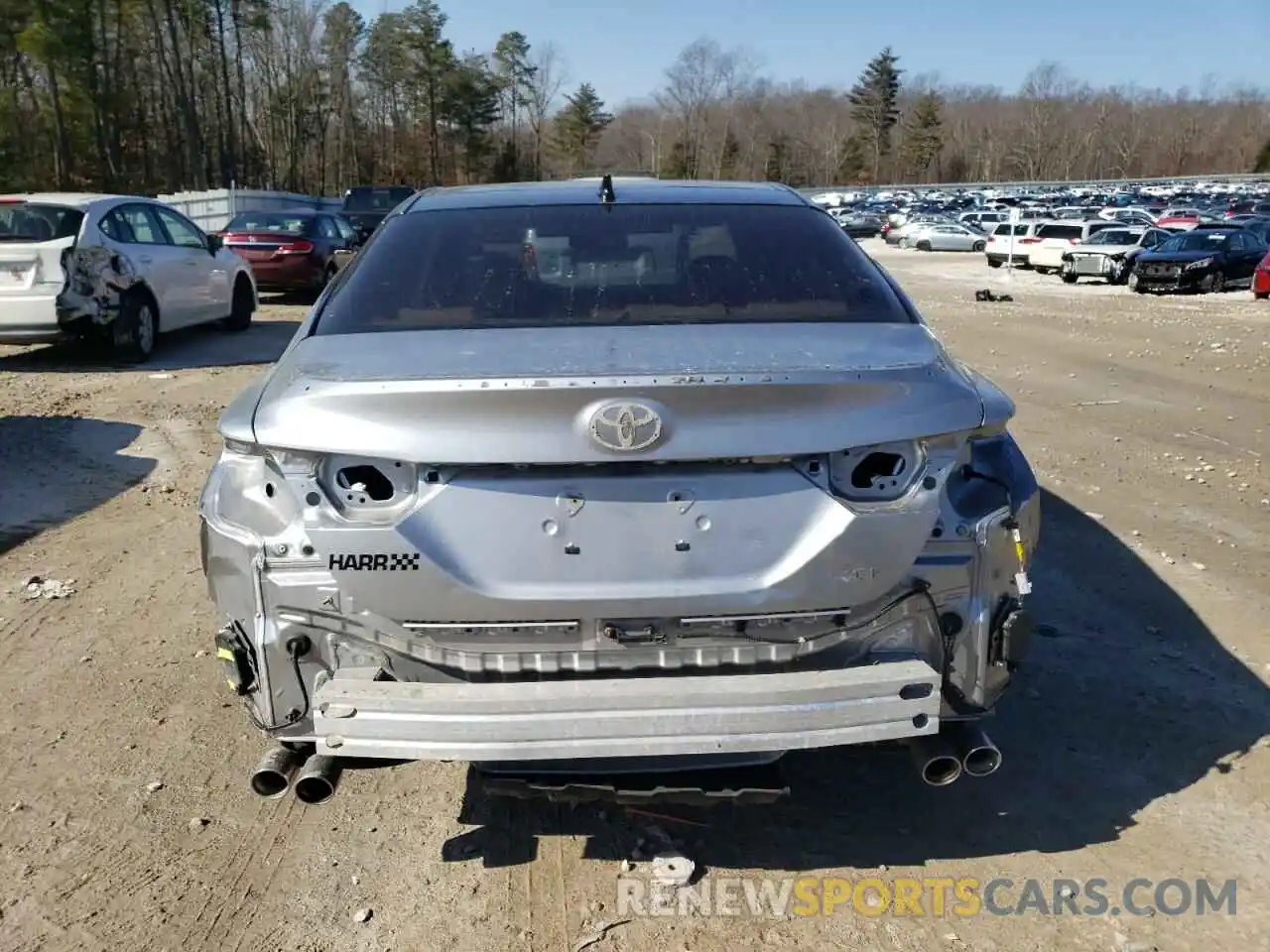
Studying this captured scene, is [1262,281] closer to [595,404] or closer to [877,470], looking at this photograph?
[877,470]

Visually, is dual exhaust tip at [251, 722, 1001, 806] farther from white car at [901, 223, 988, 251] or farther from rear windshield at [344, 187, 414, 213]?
white car at [901, 223, 988, 251]

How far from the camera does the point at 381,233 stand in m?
3.71

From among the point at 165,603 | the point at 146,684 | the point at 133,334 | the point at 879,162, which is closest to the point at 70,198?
the point at 133,334

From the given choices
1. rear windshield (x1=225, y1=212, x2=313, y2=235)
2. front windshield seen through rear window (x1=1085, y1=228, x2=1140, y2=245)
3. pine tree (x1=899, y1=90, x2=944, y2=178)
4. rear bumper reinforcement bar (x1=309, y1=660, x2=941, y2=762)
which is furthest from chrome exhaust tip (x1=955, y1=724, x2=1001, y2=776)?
pine tree (x1=899, y1=90, x2=944, y2=178)

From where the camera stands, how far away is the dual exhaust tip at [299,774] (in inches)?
107

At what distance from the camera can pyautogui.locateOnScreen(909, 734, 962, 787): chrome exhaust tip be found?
9.11 feet

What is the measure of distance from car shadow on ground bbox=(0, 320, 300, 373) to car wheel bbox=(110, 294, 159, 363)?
0.11m

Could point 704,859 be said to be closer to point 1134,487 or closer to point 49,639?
point 49,639

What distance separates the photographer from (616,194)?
3857 millimetres

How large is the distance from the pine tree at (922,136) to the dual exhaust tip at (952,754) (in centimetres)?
12412

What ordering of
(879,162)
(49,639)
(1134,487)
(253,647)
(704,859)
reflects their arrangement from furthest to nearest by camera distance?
(879,162), (1134,487), (49,639), (704,859), (253,647)

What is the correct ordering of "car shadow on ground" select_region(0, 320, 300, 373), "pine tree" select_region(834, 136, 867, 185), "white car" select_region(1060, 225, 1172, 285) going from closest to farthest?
"car shadow on ground" select_region(0, 320, 300, 373)
"white car" select_region(1060, 225, 1172, 285)
"pine tree" select_region(834, 136, 867, 185)

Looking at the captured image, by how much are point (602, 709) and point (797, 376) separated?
34.4 inches

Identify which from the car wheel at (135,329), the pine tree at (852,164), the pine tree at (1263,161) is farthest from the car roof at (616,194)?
the pine tree at (1263,161)
